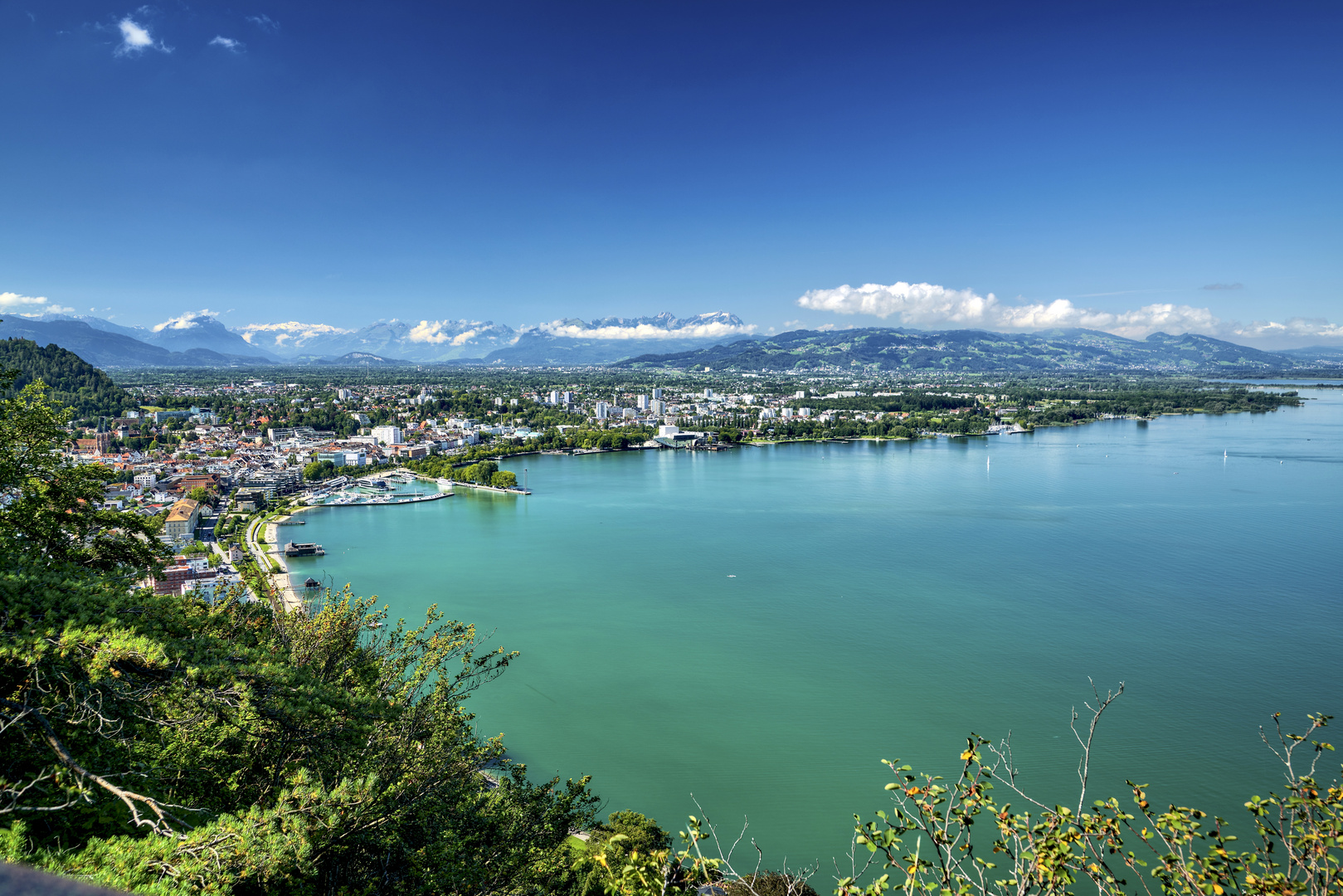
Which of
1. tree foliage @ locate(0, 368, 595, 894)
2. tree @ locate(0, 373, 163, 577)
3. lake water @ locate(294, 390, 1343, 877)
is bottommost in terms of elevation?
lake water @ locate(294, 390, 1343, 877)

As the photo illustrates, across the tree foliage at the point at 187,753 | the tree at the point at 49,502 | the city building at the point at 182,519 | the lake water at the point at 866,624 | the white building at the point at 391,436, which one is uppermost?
the tree at the point at 49,502

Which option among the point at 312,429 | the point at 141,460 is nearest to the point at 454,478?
the point at 141,460

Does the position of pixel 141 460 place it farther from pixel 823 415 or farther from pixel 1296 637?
pixel 823 415

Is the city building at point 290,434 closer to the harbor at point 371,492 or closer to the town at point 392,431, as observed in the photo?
the town at point 392,431

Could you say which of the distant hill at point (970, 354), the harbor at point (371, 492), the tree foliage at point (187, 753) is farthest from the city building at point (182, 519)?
the distant hill at point (970, 354)

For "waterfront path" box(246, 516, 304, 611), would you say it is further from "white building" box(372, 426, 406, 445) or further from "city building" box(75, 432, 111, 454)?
"white building" box(372, 426, 406, 445)

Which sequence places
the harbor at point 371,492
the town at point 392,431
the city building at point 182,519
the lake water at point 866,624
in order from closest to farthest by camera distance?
the lake water at point 866,624
the city building at point 182,519
the town at point 392,431
the harbor at point 371,492

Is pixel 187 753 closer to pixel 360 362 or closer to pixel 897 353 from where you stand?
pixel 897 353

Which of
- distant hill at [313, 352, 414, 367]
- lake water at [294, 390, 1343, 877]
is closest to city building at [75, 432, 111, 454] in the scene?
lake water at [294, 390, 1343, 877]
